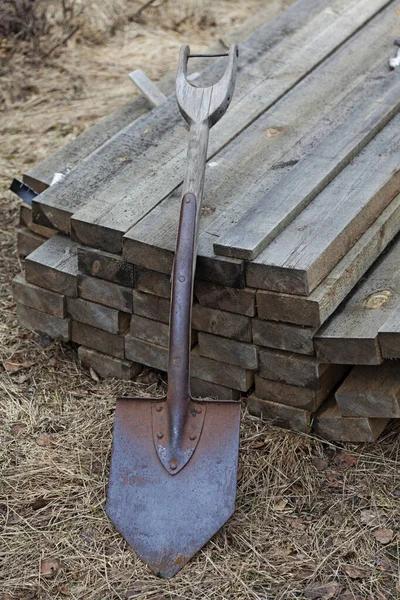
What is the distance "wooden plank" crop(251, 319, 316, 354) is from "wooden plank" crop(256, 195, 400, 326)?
3 cm

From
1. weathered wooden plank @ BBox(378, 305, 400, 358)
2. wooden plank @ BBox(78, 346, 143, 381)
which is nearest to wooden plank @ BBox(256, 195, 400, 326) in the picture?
weathered wooden plank @ BBox(378, 305, 400, 358)

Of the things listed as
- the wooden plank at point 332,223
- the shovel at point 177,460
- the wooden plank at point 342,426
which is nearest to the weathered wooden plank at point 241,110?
the shovel at point 177,460

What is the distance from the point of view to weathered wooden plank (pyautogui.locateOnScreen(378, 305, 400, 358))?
3.18 meters

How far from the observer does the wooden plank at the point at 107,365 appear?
3947mm

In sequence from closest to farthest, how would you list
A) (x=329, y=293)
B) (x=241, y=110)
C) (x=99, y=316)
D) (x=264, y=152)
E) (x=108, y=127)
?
(x=329, y=293)
(x=99, y=316)
(x=264, y=152)
(x=241, y=110)
(x=108, y=127)

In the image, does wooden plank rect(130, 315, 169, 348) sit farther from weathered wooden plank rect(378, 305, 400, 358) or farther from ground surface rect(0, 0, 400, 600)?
weathered wooden plank rect(378, 305, 400, 358)

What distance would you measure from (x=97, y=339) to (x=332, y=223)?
48.0 inches

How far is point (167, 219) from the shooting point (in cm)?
367

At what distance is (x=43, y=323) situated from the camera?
411 centimetres

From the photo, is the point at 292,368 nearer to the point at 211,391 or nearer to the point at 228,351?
the point at 228,351

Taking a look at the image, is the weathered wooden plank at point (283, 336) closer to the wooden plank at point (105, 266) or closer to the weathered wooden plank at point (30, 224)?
the wooden plank at point (105, 266)

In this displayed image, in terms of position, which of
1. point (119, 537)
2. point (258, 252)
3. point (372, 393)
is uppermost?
point (258, 252)

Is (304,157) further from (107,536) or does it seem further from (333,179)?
(107,536)

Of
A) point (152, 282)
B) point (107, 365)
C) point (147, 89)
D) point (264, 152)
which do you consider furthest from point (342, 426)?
point (147, 89)
